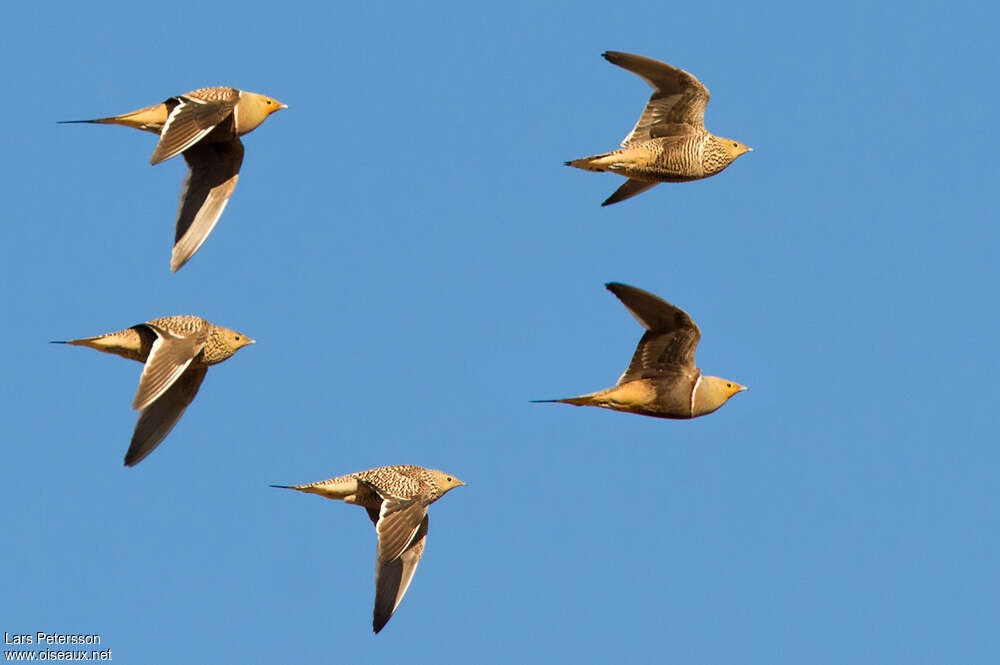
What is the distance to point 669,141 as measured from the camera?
21484mm

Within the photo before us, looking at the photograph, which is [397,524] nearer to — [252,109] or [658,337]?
[658,337]

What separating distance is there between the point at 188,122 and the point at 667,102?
18.4ft

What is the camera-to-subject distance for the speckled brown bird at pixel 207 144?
21.5 m

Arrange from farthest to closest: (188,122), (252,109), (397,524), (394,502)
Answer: (252,109), (188,122), (394,502), (397,524)

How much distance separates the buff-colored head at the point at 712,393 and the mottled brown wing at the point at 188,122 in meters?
6.33

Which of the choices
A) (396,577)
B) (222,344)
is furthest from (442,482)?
(222,344)

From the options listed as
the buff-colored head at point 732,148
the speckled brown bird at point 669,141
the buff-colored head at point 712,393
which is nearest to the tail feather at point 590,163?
the speckled brown bird at point 669,141

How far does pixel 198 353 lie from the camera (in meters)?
20.8

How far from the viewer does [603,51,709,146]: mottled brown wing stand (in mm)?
21078

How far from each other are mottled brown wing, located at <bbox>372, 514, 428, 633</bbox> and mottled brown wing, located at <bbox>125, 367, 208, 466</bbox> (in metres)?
3.04

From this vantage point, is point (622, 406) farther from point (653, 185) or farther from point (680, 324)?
point (653, 185)

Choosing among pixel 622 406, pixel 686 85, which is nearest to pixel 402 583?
pixel 622 406

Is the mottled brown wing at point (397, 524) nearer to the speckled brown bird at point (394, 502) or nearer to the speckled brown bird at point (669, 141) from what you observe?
the speckled brown bird at point (394, 502)

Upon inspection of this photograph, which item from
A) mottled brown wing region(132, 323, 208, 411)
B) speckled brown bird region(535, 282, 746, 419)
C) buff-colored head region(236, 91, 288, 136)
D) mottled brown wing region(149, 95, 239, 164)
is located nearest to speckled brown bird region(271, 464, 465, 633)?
mottled brown wing region(132, 323, 208, 411)
